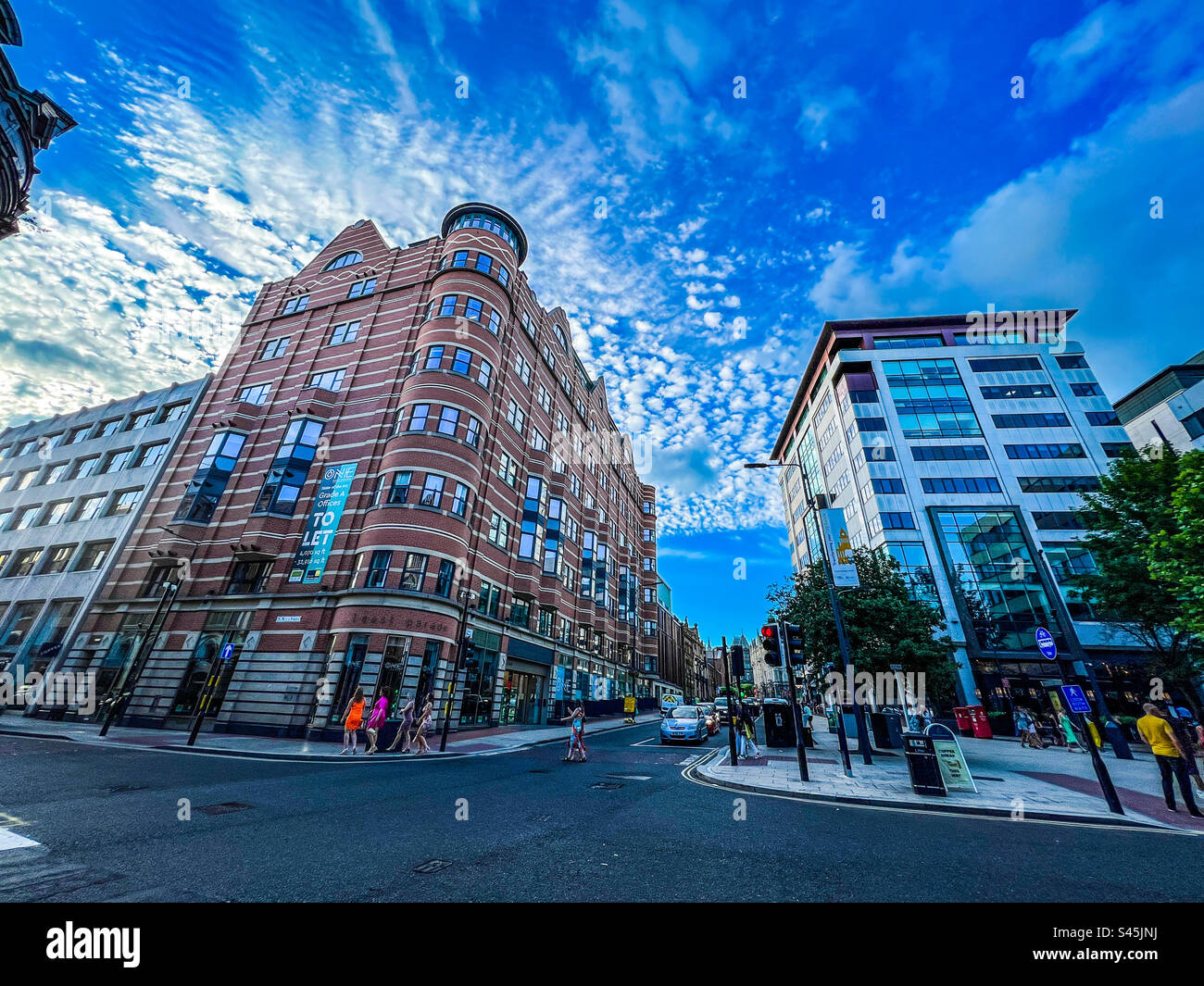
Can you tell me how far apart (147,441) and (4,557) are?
13011mm

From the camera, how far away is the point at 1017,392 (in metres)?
44.4

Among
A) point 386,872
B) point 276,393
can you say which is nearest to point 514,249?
point 276,393

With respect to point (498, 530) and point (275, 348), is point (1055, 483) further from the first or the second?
point (275, 348)

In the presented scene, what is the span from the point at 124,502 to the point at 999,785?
44203 mm

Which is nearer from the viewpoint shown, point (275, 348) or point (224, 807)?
point (224, 807)

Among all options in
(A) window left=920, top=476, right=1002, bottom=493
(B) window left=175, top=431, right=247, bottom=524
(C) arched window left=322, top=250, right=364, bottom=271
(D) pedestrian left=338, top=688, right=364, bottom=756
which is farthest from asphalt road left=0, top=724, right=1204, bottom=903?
(A) window left=920, top=476, right=1002, bottom=493

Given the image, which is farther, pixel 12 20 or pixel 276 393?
pixel 276 393

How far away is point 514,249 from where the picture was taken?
33094mm

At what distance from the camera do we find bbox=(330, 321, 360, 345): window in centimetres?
3069

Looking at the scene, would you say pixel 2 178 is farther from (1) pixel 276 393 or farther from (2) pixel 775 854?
(2) pixel 775 854

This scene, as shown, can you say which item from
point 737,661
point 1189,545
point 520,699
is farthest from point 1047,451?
point 520,699

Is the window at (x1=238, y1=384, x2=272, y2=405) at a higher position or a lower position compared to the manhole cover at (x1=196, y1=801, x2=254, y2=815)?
higher

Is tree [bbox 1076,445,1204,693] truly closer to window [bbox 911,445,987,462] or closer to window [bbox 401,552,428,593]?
window [bbox 911,445,987,462]

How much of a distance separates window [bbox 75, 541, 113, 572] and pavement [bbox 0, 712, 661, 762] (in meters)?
8.86
